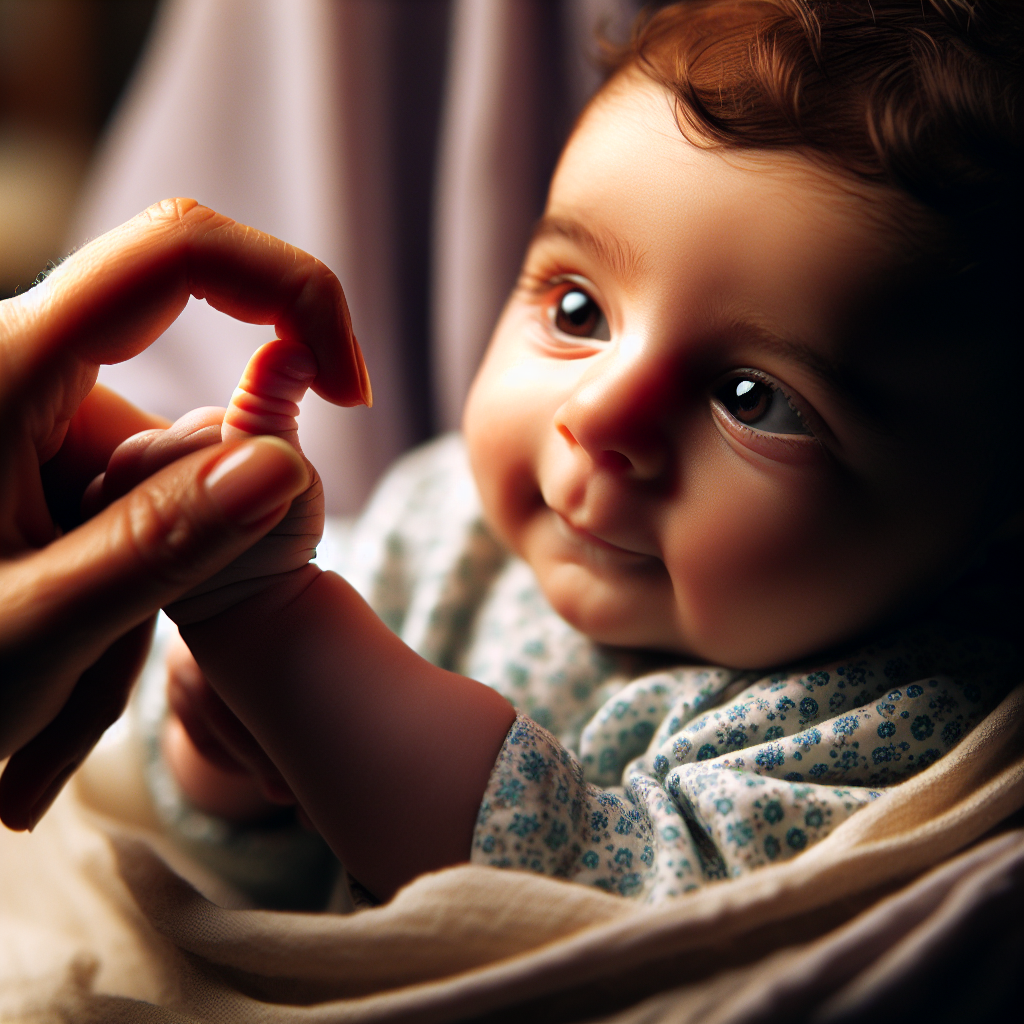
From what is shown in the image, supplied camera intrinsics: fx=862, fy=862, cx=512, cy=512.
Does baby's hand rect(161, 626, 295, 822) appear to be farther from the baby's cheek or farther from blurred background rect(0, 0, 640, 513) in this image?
blurred background rect(0, 0, 640, 513)

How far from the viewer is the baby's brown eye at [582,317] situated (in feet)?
2.24

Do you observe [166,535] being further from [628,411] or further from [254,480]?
[628,411]

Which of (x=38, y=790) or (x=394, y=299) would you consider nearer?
(x=38, y=790)

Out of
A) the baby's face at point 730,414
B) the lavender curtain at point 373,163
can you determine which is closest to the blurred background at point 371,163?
the lavender curtain at point 373,163

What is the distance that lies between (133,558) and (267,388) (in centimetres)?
13

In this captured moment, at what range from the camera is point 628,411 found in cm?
57

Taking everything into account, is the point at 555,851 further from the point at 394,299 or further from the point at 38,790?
the point at 394,299

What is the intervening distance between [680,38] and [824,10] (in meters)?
0.11

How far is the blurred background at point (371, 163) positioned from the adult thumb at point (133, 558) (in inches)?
25.7

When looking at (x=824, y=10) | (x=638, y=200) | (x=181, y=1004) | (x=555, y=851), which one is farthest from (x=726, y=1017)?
(x=824, y=10)

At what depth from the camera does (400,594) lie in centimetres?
88

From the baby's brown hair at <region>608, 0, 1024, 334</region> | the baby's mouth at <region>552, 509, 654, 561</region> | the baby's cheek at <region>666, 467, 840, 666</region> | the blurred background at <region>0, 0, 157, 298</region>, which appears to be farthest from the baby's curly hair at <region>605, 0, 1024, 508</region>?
the blurred background at <region>0, 0, 157, 298</region>

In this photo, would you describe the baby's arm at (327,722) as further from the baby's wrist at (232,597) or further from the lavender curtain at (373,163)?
the lavender curtain at (373,163)

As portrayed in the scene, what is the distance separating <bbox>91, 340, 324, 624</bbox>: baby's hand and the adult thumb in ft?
0.15
